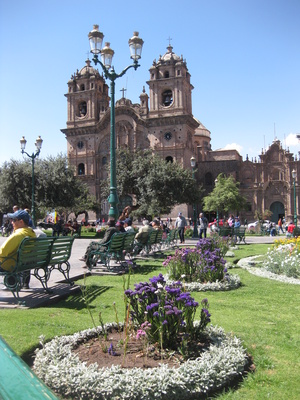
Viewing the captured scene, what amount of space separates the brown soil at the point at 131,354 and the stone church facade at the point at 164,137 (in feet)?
143

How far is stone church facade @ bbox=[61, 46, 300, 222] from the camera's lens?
160 ft

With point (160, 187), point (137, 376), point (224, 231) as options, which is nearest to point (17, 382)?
point (137, 376)

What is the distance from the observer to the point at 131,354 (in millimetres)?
3600

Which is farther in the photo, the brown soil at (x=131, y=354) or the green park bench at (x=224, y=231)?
the green park bench at (x=224, y=231)

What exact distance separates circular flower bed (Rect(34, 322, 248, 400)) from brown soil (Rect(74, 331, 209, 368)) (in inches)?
5.5

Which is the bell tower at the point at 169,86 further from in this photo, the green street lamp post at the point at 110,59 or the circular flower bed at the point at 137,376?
the circular flower bed at the point at 137,376

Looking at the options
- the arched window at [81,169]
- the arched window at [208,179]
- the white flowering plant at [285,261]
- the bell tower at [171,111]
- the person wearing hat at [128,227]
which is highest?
the bell tower at [171,111]

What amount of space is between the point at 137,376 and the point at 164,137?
47332 millimetres

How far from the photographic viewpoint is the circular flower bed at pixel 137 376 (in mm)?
2920

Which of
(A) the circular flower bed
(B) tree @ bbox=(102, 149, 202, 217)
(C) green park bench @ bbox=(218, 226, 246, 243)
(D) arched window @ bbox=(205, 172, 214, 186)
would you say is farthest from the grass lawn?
(D) arched window @ bbox=(205, 172, 214, 186)

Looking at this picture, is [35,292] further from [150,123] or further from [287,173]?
[287,173]

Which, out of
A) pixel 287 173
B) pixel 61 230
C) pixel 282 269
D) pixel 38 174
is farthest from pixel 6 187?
pixel 287 173

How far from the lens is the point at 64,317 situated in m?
4.99

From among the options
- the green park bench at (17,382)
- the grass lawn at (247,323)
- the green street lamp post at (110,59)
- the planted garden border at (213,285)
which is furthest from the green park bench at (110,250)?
the green park bench at (17,382)
